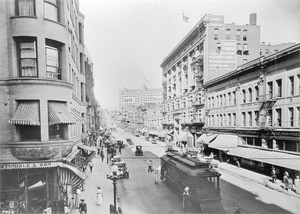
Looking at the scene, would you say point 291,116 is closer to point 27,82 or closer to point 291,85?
point 291,85

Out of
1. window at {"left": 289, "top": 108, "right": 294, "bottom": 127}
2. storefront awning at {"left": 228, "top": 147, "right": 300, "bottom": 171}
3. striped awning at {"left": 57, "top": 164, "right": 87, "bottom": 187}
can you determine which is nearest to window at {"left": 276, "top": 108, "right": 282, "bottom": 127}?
window at {"left": 289, "top": 108, "right": 294, "bottom": 127}

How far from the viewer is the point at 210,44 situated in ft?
141

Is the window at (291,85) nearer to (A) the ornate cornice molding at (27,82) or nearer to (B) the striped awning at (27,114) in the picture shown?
(A) the ornate cornice molding at (27,82)

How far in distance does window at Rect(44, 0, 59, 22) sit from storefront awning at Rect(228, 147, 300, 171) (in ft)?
70.6

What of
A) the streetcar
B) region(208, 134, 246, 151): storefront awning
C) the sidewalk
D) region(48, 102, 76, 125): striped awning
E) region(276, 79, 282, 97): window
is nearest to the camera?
region(48, 102, 76, 125): striped awning

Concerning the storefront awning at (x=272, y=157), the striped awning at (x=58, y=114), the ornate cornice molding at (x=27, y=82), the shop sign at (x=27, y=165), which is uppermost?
the ornate cornice molding at (x=27, y=82)

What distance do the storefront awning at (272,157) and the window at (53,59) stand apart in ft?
66.1

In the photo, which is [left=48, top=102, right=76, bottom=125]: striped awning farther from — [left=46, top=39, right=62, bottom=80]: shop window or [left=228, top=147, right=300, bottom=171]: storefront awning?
[left=228, top=147, right=300, bottom=171]: storefront awning

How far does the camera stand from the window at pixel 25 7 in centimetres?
1182

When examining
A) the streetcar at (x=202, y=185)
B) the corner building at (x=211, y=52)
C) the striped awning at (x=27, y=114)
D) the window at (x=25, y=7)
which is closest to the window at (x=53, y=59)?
the window at (x=25, y=7)

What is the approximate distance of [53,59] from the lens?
1310 cm

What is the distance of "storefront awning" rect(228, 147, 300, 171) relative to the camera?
20312 mm

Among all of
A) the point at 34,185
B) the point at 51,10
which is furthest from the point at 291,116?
the point at 34,185

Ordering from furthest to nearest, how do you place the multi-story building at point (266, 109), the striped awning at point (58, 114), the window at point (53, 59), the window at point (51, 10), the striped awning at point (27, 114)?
1. the multi-story building at point (266, 109)
2. the window at point (53, 59)
3. the window at point (51, 10)
4. the striped awning at point (58, 114)
5. the striped awning at point (27, 114)
